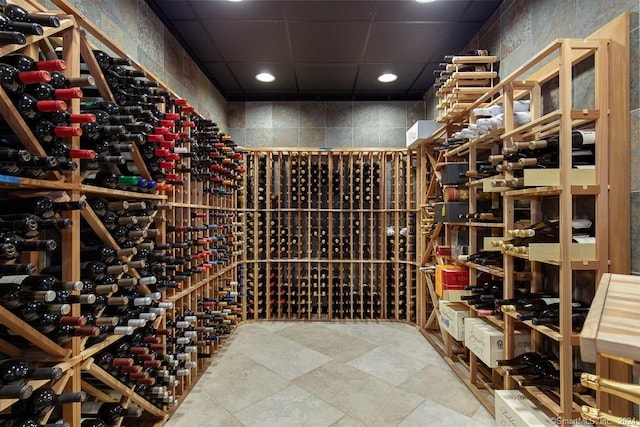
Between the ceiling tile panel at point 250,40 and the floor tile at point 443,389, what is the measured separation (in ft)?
10.3

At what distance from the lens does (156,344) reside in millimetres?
1868

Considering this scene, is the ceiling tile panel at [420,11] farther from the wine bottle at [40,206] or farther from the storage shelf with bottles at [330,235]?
the wine bottle at [40,206]

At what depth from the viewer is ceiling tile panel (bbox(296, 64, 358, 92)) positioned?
3477mm

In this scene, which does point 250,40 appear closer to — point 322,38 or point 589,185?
point 322,38

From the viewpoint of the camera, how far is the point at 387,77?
3715 mm

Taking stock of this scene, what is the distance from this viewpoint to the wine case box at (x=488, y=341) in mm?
1956

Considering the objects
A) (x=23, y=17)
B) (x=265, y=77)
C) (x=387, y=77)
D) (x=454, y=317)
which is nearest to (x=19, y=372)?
(x=23, y=17)

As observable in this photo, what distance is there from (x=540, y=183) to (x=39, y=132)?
214 centimetres

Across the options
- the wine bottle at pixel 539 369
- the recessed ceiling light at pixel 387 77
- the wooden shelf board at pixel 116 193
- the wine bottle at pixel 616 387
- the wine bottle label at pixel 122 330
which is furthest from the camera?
the recessed ceiling light at pixel 387 77

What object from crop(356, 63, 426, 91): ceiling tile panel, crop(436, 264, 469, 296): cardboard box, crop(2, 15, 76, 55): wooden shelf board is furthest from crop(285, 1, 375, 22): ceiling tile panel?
crop(436, 264, 469, 296): cardboard box

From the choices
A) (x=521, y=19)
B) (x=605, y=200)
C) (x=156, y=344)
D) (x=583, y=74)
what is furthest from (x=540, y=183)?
(x=156, y=344)

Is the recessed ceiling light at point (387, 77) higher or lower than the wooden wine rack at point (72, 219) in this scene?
higher

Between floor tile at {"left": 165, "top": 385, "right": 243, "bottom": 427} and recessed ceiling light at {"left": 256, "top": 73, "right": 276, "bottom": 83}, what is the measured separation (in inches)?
128

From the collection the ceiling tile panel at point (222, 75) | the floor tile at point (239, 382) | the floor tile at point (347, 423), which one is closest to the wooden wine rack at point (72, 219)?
the floor tile at point (239, 382)
